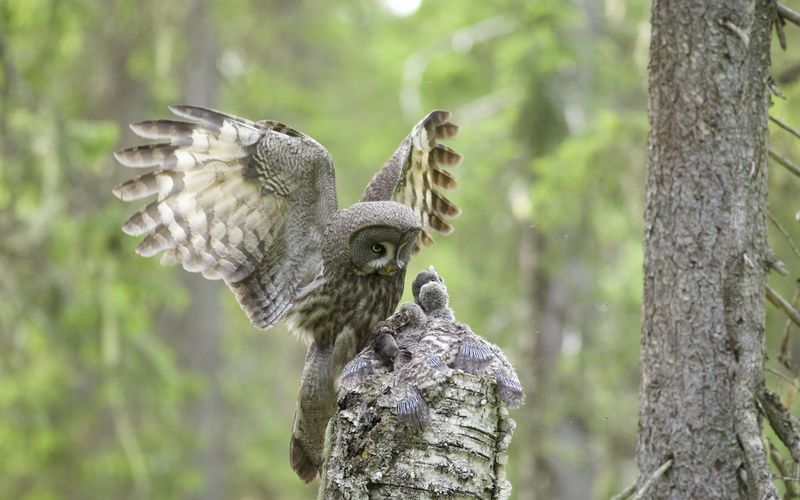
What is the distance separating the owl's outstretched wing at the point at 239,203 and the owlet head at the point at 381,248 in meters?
0.31

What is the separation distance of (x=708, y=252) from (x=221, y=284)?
45.1ft

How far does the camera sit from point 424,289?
4074 millimetres

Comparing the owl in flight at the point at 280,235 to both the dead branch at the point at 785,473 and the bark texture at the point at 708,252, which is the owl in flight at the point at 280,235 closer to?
the bark texture at the point at 708,252

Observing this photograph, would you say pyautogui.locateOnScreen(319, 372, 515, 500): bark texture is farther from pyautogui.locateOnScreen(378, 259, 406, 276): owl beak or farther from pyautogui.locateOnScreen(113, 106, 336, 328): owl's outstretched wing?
pyautogui.locateOnScreen(113, 106, 336, 328): owl's outstretched wing

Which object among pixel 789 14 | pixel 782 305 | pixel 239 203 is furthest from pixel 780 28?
pixel 239 203

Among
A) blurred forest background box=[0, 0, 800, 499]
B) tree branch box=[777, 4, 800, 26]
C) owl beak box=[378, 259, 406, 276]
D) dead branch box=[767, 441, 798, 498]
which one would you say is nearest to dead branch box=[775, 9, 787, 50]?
tree branch box=[777, 4, 800, 26]

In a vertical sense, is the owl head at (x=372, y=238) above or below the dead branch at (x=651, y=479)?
above

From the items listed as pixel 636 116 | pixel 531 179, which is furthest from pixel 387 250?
pixel 531 179

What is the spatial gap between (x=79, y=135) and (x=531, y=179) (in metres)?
4.86

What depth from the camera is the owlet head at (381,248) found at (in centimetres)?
461

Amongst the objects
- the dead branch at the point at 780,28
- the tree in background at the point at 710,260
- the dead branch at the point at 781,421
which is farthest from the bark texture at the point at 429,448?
the dead branch at the point at 780,28

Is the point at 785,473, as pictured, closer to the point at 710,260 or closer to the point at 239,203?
the point at 710,260

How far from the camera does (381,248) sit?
15.4 feet

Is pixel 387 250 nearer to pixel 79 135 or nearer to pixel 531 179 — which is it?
pixel 79 135
